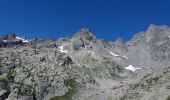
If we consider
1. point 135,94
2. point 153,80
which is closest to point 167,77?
point 153,80

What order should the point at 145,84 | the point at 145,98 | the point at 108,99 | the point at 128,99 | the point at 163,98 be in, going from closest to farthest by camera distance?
the point at 163,98
the point at 145,98
the point at 128,99
the point at 145,84
the point at 108,99

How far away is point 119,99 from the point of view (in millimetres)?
177875

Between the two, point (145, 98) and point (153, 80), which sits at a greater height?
Answer: point (153, 80)

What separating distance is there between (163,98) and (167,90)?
8994 mm

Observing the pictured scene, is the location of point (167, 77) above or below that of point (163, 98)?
above

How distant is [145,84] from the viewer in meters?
185

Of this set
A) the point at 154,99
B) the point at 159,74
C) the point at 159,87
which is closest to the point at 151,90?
the point at 159,87

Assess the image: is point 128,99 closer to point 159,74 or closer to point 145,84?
point 145,84

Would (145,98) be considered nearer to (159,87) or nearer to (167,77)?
(159,87)

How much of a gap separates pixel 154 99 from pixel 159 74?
168ft

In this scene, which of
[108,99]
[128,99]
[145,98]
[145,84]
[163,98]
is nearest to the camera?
[163,98]

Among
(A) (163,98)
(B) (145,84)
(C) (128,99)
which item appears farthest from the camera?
(B) (145,84)

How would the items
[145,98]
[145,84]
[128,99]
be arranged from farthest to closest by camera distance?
[145,84] → [128,99] → [145,98]

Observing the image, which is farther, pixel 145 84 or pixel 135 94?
pixel 145 84
